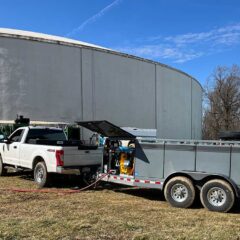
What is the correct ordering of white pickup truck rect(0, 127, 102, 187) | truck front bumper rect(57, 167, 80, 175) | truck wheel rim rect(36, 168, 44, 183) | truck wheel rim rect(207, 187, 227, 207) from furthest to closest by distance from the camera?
truck wheel rim rect(36, 168, 44, 183) < white pickup truck rect(0, 127, 102, 187) < truck front bumper rect(57, 167, 80, 175) < truck wheel rim rect(207, 187, 227, 207)

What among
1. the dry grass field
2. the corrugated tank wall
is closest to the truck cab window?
the dry grass field

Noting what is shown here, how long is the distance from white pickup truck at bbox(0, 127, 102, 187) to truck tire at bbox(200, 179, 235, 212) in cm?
479

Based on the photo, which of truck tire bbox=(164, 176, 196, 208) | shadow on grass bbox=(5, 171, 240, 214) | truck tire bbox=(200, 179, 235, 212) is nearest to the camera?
truck tire bbox=(200, 179, 235, 212)

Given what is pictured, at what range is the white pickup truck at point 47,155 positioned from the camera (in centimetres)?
1346

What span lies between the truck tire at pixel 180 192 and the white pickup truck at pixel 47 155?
3.88m

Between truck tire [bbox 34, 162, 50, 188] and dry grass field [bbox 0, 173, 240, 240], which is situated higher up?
truck tire [bbox 34, 162, 50, 188]

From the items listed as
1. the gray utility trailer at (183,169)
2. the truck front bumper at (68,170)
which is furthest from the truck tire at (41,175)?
the gray utility trailer at (183,169)

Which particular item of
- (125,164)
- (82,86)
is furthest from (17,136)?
(82,86)

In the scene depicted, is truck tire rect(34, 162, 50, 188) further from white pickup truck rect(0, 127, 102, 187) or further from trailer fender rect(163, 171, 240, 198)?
trailer fender rect(163, 171, 240, 198)

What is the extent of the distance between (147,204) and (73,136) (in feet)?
82.7

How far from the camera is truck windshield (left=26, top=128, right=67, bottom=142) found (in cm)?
1572

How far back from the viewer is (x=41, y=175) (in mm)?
14023

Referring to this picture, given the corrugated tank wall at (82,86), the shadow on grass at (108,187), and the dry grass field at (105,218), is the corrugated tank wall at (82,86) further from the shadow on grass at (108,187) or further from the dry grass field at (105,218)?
the dry grass field at (105,218)

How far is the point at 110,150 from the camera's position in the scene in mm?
12445
